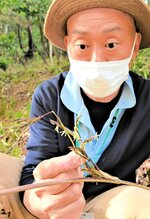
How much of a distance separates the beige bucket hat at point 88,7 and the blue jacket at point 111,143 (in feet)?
1.05

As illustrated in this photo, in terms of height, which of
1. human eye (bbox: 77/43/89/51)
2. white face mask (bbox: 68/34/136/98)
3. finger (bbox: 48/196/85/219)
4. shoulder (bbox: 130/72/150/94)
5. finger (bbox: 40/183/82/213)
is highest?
human eye (bbox: 77/43/89/51)

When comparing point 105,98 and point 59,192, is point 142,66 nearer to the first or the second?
point 105,98

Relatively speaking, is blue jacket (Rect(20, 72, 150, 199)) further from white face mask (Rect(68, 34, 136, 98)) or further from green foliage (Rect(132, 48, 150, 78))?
green foliage (Rect(132, 48, 150, 78))

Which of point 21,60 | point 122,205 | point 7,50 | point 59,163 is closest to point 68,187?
point 59,163

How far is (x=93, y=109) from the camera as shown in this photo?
2.00 m

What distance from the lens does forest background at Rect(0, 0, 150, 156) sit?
17.1 feet

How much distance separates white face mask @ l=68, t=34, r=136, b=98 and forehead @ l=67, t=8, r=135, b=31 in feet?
0.57

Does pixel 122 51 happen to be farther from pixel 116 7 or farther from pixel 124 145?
pixel 124 145

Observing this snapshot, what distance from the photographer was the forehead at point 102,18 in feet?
5.79

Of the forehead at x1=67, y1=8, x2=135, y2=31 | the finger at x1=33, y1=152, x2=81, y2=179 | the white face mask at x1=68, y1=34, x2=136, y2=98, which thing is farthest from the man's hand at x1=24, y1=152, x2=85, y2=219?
the forehead at x1=67, y1=8, x2=135, y2=31

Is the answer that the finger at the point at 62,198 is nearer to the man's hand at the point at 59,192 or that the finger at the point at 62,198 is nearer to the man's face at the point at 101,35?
the man's hand at the point at 59,192

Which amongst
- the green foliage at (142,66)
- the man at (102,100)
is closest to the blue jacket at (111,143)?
the man at (102,100)

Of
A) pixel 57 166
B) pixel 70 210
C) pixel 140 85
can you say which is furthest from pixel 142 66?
pixel 57 166

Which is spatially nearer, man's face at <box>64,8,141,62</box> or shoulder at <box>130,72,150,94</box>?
man's face at <box>64,8,141,62</box>
